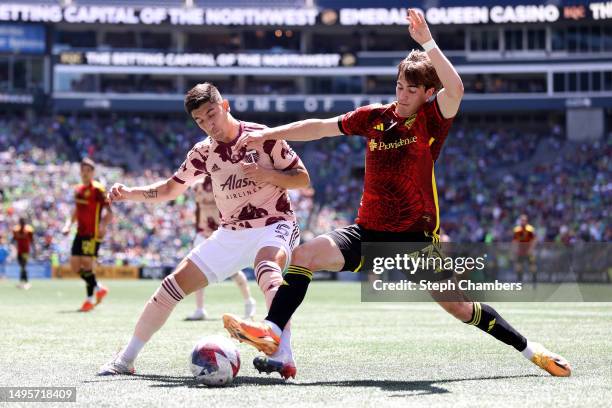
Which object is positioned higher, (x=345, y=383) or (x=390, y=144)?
(x=390, y=144)

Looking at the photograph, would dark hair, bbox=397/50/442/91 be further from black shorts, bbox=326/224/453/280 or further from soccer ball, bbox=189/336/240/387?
soccer ball, bbox=189/336/240/387

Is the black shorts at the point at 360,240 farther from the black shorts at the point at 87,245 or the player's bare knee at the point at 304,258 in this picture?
the black shorts at the point at 87,245

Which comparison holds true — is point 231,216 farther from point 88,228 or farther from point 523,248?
point 523,248

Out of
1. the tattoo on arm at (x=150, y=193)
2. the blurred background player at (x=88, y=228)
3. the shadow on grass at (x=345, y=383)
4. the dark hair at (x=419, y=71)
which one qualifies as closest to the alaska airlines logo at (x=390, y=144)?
the dark hair at (x=419, y=71)

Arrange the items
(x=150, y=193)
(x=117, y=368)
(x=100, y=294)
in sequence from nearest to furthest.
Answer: (x=117, y=368) < (x=150, y=193) < (x=100, y=294)

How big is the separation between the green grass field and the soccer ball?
0.10 meters

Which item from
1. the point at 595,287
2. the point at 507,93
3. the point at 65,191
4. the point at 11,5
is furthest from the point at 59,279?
the point at 507,93

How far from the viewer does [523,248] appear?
3123 centimetres

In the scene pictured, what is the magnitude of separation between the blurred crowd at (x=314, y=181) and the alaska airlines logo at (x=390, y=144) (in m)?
33.1

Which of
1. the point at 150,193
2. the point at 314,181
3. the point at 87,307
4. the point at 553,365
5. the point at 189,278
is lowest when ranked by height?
the point at 314,181

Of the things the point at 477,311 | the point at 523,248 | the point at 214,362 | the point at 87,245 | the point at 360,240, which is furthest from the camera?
the point at 523,248

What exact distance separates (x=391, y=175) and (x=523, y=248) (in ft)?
79.5

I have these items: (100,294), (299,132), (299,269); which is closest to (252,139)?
(299,132)

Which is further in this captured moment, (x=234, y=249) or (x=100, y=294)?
(x=100, y=294)
